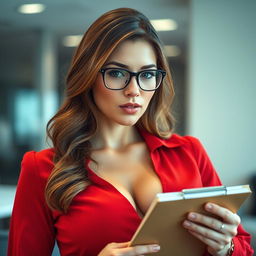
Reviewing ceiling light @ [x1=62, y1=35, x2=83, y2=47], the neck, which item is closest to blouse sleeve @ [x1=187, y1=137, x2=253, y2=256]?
the neck

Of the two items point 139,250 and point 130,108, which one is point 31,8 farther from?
point 139,250

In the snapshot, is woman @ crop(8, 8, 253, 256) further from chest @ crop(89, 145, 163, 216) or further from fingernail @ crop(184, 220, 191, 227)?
fingernail @ crop(184, 220, 191, 227)

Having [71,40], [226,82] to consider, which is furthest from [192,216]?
[71,40]

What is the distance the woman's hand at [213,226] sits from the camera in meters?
1.02

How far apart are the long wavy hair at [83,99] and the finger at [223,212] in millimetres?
430

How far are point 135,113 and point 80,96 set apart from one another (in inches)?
9.4

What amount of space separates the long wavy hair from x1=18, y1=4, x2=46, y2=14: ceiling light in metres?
4.61

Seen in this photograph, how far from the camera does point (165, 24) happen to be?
6.57 m

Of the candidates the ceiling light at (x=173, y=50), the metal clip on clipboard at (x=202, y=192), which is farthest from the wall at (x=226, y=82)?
the ceiling light at (x=173, y=50)

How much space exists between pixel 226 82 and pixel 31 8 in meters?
2.98

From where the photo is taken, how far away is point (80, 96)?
4.52 ft

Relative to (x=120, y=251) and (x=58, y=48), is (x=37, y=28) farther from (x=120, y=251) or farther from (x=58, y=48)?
(x=120, y=251)

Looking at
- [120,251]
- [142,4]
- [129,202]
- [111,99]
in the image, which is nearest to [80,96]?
[111,99]

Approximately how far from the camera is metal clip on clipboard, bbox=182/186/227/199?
948 millimetres
